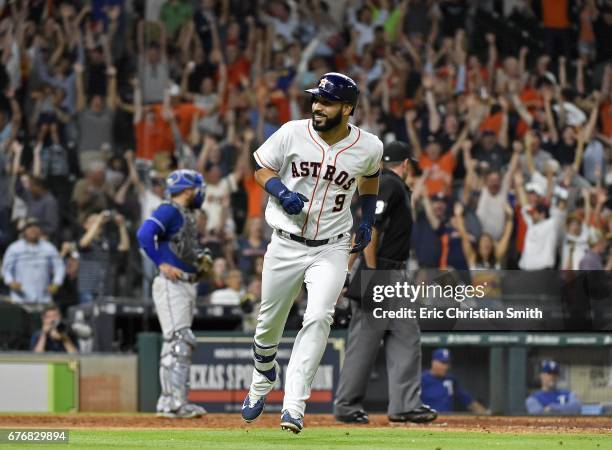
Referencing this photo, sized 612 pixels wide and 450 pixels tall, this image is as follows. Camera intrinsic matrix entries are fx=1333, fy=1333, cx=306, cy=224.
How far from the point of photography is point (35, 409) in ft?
42.8

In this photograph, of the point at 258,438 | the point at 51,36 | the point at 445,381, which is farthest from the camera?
the point at 51,36

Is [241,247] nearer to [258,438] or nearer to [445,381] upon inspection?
[445,381]

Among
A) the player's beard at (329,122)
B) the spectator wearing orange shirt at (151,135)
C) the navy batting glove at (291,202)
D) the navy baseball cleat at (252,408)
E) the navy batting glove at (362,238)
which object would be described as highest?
the spectator wearing orange shirt at (151,135)

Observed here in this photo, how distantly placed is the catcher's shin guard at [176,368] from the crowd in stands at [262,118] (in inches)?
161

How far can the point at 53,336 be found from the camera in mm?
14078

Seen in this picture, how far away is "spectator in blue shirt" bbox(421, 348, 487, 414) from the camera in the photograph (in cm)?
1266

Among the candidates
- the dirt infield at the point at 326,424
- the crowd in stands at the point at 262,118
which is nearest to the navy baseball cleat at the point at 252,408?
the dirt infield at the point at 326,424

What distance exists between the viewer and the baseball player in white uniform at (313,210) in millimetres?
7785

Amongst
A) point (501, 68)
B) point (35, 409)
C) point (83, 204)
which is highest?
point (501, 68)

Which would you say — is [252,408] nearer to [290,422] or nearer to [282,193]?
[290,422]

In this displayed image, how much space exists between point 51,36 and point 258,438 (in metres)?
11.6

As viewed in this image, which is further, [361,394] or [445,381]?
[445,381]

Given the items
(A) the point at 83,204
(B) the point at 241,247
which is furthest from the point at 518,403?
(A) the point at 83,204

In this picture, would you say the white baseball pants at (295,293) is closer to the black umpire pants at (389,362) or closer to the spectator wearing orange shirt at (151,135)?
the black umpire pants at (389,362)
